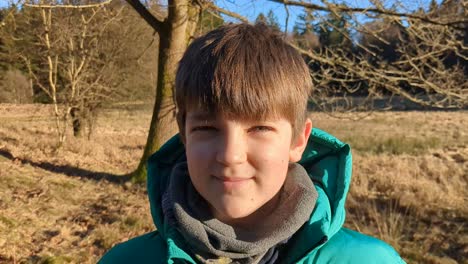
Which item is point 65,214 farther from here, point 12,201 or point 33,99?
point 33,99

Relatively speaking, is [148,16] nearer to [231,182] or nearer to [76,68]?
[231,182]

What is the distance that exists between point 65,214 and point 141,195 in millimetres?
1345

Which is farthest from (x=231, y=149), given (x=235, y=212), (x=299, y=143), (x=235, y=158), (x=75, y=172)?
(x=75, y=172)

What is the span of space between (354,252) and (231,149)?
1.69 ft

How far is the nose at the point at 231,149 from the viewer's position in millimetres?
1196

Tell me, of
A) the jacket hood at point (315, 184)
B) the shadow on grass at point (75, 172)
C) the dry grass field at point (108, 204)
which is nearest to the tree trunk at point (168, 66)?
the shadow on grass at point (75, 172)

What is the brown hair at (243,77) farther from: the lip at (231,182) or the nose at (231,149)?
the lip at (231,182)

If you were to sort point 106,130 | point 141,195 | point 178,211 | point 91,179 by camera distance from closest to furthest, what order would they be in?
point 178,211 < point 141,195 < point 91,179 < point 106,130

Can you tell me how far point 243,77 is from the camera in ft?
4.05

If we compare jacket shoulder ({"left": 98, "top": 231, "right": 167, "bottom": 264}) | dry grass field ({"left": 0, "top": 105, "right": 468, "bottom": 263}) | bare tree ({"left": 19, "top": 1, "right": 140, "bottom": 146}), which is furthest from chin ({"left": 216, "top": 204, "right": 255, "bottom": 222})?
bare tree ({"left": 19, "top": 1, "right": 140, "bottom": 146})

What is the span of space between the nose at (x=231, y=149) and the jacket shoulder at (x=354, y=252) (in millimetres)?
411

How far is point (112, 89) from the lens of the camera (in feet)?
44.9

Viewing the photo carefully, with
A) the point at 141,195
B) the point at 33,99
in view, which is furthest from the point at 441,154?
the point at 33,99

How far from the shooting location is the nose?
1.20 meters
